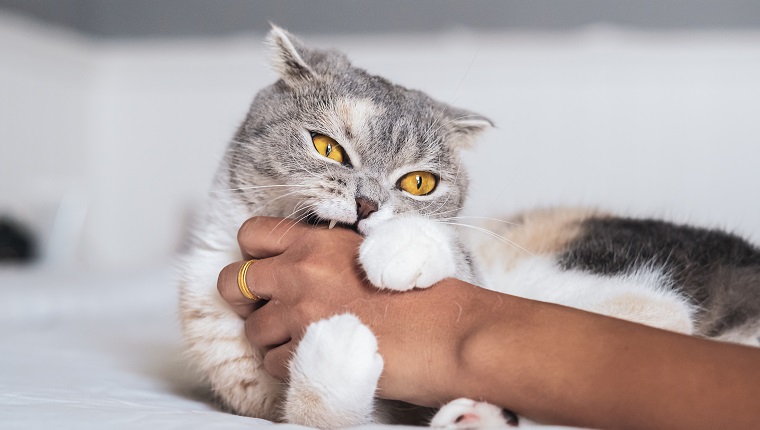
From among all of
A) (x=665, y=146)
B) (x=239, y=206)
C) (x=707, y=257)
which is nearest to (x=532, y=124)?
(x=665, y=146)

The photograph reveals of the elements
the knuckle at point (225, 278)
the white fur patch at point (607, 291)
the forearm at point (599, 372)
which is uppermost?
the white fur patch at point (607, 291)

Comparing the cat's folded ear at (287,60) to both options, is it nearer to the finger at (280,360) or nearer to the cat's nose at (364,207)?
the cat's nose at (364,207)

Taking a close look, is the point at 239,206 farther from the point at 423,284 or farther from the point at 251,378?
the point at 423,284

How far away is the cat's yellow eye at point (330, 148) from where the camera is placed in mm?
1223

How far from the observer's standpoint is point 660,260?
138 centimetres

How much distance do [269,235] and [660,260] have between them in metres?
0.78

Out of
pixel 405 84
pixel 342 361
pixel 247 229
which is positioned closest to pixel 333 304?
pixel 342 361

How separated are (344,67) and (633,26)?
2607mm

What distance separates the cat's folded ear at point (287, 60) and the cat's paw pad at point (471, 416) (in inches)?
27.7

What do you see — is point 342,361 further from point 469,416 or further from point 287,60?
point 287,60

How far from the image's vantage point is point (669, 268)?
137 centimetres

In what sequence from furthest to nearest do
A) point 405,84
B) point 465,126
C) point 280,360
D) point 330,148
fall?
point 405,84
point 465,126
point 330,148
point 280,360

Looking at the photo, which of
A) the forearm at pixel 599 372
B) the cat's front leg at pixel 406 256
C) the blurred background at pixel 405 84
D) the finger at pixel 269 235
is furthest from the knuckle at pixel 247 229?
the blurred background at pixel 405 84

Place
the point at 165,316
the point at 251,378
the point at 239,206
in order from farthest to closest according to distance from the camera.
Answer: the point at 165,316 → the point at 239,206 → the point at 251,378
